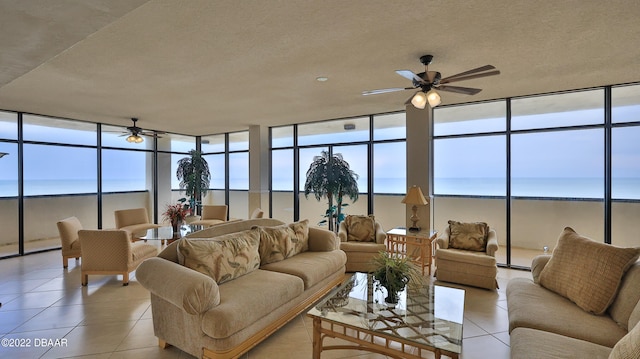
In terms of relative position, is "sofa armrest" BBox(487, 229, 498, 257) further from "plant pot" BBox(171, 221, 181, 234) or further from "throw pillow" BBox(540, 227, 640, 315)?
"plant pot" BBox(171, 221, 181, 234)

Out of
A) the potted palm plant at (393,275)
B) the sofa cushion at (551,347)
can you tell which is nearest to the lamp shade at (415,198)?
the potted palm plant at (393,275)

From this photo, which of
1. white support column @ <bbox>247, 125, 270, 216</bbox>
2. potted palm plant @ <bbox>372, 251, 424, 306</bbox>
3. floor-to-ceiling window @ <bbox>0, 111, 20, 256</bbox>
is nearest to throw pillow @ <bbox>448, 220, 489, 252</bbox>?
potted palm plant @ <bbox>372, 251, 424, 306</bbox>

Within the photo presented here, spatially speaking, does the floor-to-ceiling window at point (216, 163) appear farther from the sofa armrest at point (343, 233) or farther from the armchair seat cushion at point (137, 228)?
the sofa armrest at point (343, 233)

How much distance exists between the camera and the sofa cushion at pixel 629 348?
49.0 inches

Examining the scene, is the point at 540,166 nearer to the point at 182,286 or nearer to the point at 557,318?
the point at 557,318

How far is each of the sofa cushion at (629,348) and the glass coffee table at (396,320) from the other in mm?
691

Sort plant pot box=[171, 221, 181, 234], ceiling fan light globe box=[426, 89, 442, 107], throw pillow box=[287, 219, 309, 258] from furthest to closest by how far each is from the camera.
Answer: plant pot box=[171, 221, 181, 234]
throw pillow box=[287, 219, 309, 258]
ceiling fan light globe box=[426, 89, 442, 107]

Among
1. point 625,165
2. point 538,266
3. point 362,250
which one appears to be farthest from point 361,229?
point 625,165

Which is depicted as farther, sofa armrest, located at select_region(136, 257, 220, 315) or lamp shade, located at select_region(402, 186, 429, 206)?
lamp shade, located at select_region(402, 186, 429, 206)

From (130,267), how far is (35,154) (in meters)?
3.89

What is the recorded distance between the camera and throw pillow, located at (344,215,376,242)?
4.62 metres

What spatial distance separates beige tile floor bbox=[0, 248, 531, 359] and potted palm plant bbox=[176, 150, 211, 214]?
11.8 ft

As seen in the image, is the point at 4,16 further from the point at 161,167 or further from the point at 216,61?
the point at 161,167

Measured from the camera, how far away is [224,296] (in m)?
2.34
